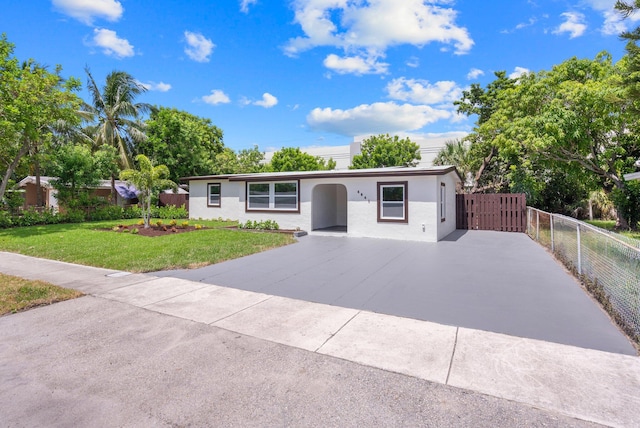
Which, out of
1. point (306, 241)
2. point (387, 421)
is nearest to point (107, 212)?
point (306, 241)

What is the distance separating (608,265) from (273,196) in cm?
1221

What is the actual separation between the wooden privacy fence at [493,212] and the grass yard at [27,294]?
1538 centimetres

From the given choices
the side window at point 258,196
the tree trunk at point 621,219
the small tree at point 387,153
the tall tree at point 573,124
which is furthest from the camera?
the small tree at point 387,153

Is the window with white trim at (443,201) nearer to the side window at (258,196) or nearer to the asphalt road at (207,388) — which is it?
the side window at (258,196)

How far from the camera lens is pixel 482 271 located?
7273 millimetres

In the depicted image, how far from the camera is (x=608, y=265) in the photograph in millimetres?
4965

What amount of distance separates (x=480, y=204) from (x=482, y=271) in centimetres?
964

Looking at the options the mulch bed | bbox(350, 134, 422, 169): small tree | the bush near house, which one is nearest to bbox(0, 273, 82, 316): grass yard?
the mulch bed

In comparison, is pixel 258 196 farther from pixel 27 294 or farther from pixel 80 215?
pixel 80 215

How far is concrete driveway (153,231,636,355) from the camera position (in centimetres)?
430

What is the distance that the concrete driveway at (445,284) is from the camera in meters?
4.30

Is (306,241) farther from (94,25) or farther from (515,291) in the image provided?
(94,25)

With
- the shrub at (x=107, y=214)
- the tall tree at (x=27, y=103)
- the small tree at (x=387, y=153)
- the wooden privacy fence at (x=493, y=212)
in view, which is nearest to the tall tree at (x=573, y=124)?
the wooden privacy fence at (x=493, y=212)

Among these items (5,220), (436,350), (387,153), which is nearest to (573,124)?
(436,350)
